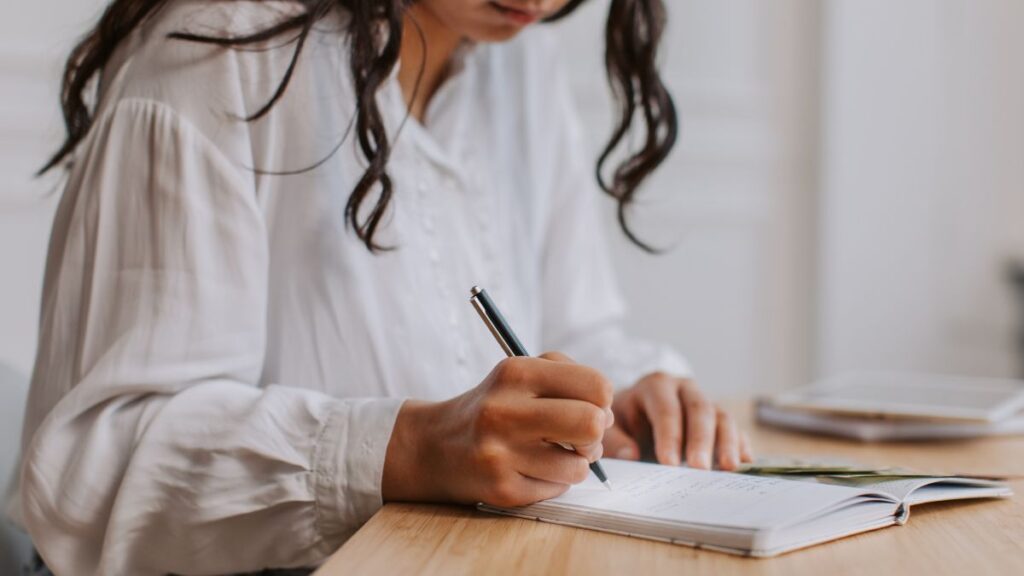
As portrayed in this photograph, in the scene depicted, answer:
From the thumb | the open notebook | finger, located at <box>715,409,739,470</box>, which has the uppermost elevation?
the open notebook

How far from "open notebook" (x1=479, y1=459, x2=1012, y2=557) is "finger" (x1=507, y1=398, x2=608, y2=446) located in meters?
0.05

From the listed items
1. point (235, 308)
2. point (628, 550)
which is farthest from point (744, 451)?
point (235, 308)

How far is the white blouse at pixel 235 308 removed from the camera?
2.69ft

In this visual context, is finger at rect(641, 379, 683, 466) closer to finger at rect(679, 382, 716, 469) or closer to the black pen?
finger at rect(679, 382, 716, 469)

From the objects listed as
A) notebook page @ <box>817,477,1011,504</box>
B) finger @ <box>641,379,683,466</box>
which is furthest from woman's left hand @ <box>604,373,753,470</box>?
notebook page @ <box>817,477,1011,504</box>

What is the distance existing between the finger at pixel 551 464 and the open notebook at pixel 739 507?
16 mm

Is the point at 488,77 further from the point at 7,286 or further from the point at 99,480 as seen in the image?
the point at 7,286

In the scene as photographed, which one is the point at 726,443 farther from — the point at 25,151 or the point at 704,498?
the point at 25,151

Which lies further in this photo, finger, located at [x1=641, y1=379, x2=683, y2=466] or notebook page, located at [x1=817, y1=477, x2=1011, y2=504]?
finger, located at [x1=641, y1=379, x2=683, y2=466]

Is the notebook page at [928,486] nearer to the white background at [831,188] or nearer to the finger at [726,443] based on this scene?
the finger at [726,443]

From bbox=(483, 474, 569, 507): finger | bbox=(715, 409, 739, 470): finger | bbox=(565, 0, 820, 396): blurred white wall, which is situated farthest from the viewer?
bbox=(565, 0, 820, 396): blurred white wall

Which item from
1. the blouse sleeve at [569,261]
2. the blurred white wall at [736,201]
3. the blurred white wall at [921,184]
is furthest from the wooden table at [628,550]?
the blurred white wall at [921,184]

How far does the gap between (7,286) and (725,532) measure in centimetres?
132

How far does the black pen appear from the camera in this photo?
776mm
